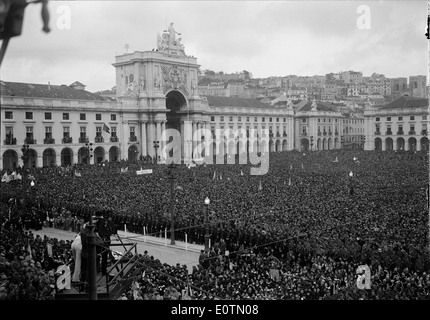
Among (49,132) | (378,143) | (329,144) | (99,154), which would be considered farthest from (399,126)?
(49,132)

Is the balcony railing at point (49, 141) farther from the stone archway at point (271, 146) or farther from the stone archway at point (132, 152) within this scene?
the stone archway at point (271, 146)

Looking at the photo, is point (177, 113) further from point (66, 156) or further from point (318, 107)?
point (318, 107)

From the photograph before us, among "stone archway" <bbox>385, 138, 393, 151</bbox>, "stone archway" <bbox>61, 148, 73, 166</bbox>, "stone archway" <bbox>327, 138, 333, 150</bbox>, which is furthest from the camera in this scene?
"stone archway" <bbox>327, 138, 333, 150</bbox>

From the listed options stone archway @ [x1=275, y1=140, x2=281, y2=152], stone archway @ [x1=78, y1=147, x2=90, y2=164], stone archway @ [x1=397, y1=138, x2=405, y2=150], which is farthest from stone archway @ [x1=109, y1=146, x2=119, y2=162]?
stone archway @ [x1=397, y1=138, x2=405, y2=150]

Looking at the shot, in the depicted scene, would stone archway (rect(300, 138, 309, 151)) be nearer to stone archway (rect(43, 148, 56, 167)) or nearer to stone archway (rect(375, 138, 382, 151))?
stone archway (rect(375, 138, 382, 151))

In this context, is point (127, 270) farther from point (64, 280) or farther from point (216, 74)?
point (216, 74)

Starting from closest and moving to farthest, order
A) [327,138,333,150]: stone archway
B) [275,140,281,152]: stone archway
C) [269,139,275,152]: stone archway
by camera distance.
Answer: [269,139,275,152]: stone archway < [275,140,281,152]: stone archway < [327,138,333,150]: stone archway

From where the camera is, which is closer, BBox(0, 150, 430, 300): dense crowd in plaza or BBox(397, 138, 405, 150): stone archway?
BBox(0, 150, 430, 300): dense crowd in plaza
